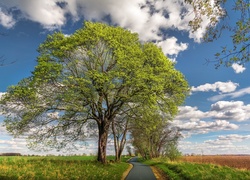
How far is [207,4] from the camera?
9.91 m

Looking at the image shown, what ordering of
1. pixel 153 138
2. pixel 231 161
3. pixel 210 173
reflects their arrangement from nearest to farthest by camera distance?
pixel 210 173 < pixel 231 161 < pixel 153 138


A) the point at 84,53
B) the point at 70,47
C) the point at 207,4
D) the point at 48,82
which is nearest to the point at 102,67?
the point at 84,53

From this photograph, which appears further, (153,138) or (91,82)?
(153,138)

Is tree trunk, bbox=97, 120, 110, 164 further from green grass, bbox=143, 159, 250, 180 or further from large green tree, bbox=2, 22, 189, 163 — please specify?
green grass, bbox=143, 159, 250, 180

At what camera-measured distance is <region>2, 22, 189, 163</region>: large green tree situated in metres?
25.8

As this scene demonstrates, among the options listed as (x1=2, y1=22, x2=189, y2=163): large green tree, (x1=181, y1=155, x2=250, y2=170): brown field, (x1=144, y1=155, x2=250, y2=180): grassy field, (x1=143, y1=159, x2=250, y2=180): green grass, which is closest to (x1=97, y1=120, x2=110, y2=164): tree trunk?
(x1=2, y1=22, x2=189, y2=163): large green tree

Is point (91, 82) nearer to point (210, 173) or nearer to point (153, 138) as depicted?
point (210, 173)

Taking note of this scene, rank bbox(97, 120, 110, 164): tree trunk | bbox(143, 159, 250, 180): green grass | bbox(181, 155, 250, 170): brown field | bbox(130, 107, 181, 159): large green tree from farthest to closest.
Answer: bbox(130, 107, 181, 159): large green tree
bbox(97, 120, 110, 164): tree trunk
bbox(181, 155, 250, 170): brown field
bbox(143, 159, 250, 180): green grass

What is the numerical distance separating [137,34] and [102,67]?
20.1 ft

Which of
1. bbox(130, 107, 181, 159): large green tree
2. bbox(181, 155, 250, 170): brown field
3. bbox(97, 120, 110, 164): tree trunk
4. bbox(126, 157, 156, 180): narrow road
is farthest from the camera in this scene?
bbox(130, 107, 181, 159): large green tree

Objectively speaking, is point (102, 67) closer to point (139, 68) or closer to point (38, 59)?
point (139, 68)

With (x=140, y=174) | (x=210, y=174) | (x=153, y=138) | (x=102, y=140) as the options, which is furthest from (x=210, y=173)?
(x=153, y=138)

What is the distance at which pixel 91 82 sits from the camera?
26.1 metres

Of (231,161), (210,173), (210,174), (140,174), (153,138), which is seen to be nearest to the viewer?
(210,174)
